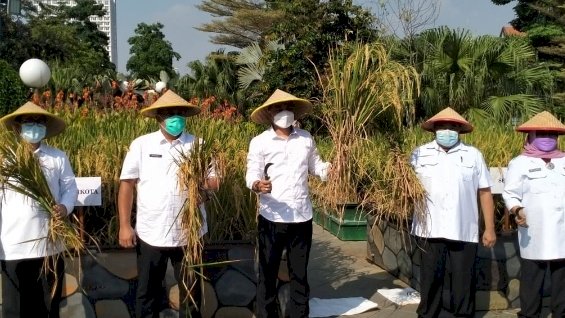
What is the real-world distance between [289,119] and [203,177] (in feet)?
2.61

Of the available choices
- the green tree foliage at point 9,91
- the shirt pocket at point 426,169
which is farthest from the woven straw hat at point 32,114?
the green tree foliage at point 9,91

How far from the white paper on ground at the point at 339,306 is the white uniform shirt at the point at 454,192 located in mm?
943

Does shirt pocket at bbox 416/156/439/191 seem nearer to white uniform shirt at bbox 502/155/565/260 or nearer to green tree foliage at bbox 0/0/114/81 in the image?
white uniform shirt at bbox 502/155/565/260

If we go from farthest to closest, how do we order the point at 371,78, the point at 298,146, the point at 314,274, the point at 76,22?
1. the point at 76,22
2. the point at 314,274
3. the point at 371,78
4. the point at 298,146

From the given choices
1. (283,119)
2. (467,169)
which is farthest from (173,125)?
(467,169)

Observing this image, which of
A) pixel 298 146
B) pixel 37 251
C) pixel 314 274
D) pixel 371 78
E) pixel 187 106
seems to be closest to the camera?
pixel 37 251

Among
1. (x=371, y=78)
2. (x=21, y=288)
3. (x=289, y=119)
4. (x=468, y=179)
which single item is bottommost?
(x=21, y=288)

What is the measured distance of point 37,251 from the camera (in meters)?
3.83

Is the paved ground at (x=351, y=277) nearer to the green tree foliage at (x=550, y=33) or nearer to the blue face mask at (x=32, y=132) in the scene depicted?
the blue face mask at (x=32, y=132)

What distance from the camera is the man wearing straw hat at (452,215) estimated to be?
4496mm

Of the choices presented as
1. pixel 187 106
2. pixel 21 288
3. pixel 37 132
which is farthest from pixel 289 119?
pixel 21 288

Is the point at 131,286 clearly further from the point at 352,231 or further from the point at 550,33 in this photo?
the point at 550,33

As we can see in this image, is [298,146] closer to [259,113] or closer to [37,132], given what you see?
[259,113]

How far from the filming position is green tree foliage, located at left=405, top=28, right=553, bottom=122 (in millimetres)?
10613
